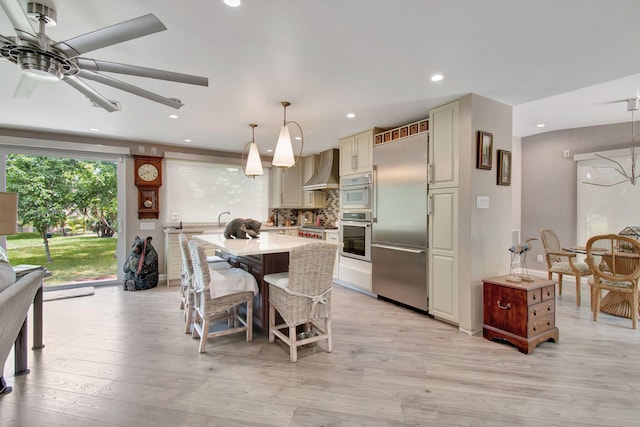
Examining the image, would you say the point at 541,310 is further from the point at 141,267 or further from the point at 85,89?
the point at 141,267

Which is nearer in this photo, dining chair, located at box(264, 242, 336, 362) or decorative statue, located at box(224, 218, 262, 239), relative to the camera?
dining chair, located at box(264, 242, 336, 362)

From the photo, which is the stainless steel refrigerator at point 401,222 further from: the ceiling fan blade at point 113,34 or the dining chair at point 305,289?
the ceiling fan blade at point 113,34

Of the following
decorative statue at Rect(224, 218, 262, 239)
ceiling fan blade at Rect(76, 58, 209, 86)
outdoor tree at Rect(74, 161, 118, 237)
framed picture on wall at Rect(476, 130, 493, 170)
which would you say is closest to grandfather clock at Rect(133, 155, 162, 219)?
outdoor tree at Rect(74, 161, 118, 237)

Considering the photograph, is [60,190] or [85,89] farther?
[60,190]

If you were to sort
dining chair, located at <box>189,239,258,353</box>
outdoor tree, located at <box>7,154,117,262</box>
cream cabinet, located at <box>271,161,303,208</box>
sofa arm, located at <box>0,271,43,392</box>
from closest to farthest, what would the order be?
sofa arm, located at <box>0,271,43,392</box> < dining chair, located at <box>189,239,258,353</box> < outdoor tree, located at <box>7,154,117,262</box> < cream cabinet, located at <box>271,161,303,208</box>

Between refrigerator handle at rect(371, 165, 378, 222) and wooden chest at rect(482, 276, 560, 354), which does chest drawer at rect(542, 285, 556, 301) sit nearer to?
wooden chest at rect(482, 276, 560, 354)

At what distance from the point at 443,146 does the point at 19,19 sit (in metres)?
3.15

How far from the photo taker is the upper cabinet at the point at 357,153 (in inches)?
157

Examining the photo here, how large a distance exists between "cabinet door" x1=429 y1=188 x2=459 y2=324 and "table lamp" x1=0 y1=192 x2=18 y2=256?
3692 millimetres

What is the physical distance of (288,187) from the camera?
584 cm

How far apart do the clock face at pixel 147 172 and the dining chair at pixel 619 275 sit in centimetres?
603

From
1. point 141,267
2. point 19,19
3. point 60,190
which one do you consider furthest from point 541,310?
point 60,190

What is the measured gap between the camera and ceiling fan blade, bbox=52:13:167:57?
1298 mm

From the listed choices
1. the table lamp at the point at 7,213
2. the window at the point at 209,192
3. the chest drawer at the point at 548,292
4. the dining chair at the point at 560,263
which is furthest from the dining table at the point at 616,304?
the table lamp at the point at 7,213
